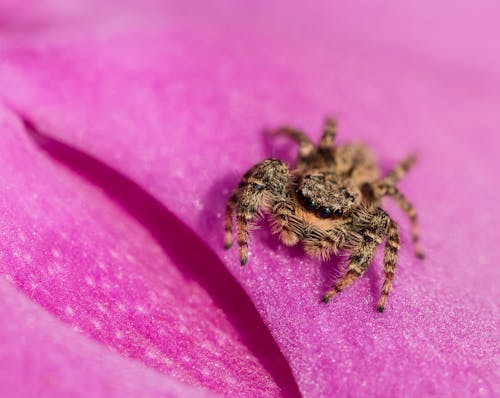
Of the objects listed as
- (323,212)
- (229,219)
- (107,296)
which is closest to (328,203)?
(323,212)

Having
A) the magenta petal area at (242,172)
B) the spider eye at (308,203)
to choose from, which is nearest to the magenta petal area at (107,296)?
the magenta petal area at (242,172)

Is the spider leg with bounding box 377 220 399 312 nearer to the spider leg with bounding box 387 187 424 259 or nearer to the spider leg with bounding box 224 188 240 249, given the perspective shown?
the spider leg with bounding box 387 187 424 259

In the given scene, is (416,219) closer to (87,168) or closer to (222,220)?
(222,220)

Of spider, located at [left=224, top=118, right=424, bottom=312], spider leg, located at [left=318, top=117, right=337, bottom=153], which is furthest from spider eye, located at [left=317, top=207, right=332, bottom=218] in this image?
spider leg, located at [left=318, top=117, right=337, bottom=153]

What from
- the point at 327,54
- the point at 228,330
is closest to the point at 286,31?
the point at 327,54

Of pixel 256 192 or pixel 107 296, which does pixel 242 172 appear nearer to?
pixel 256 192

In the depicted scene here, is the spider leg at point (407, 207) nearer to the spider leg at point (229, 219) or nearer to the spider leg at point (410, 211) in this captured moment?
the spider leg at point (410, 211)
